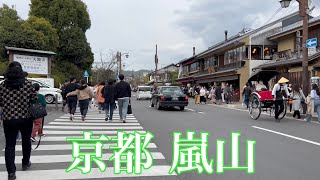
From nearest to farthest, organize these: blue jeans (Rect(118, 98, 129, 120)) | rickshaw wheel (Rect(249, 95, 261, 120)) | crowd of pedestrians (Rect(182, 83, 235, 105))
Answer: blue jeans (Rect(118, 98, 129, 120)) → rickshaw wheel (Rect(249, 95, 261, 120)) → crowd of pedestrians (Rect(182, 83, 235, 105))

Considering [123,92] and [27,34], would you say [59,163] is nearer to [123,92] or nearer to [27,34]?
[123,92]

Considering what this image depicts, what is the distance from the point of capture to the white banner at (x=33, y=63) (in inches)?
972

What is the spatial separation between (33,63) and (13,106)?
20.3 meters

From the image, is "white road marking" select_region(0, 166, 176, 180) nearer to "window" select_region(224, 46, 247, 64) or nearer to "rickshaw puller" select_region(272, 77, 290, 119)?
"rickshaw puller" select_region(272, 77, 290, 119)

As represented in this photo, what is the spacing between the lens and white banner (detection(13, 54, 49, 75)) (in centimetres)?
2468

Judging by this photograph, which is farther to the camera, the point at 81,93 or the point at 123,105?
the point at 81,93

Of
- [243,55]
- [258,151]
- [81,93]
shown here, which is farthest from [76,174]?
[243,55]

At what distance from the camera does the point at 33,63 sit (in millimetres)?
25484

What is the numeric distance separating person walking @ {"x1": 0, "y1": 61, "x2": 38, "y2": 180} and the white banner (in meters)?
19.3

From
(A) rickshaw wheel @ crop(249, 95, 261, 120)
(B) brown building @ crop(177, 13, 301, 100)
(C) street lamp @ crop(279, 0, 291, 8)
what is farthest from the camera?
(B) brown building @ crop(177, 13, 301, 100)

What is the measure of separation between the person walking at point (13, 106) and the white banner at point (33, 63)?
19.3 m

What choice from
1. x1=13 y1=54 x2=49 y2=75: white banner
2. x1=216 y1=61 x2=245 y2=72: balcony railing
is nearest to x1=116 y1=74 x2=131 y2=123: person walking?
x1=13 y1=54 x2=49 y2=75: white banner

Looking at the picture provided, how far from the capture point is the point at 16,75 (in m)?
6.18

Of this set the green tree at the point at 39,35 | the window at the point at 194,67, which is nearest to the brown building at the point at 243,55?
the window at the point at 194,67
